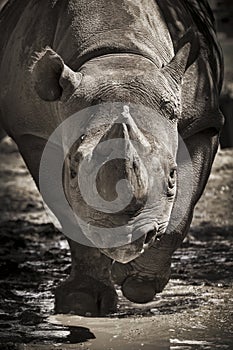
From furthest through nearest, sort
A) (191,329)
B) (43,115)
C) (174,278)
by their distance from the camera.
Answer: (174,278), (43,115), (191,329)

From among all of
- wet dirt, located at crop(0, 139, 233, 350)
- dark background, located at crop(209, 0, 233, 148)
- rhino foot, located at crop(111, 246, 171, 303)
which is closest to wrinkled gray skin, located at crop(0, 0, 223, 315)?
rhino foot, located at crop(111, 246, 171, 303)

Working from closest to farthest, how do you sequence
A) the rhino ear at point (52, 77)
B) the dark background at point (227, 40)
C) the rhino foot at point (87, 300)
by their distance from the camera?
1. the rhino ear at point (52, 77)
2. the rhino foot at point (87, 300)
3. the dark background at point (227, 40)

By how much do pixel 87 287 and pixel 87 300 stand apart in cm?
8

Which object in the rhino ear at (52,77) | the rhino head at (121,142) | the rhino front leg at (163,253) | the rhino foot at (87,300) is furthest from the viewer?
the rhino foot at (87,300)

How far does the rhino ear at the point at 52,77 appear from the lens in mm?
5359

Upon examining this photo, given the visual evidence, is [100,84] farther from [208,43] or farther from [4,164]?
[4,164]

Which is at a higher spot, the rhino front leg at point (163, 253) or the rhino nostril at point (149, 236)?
the rhino nostril at point (149, 236)

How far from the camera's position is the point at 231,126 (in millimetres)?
11023

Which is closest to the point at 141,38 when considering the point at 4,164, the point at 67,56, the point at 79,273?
the point at 67,56

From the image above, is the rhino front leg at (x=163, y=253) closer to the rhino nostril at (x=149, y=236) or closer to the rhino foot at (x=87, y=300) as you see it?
the rhino foot at (x=87, y=300)

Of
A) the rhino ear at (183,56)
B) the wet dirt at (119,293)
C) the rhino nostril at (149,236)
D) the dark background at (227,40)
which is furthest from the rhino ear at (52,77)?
the dark background at (227,40)

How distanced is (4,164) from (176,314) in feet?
15.4

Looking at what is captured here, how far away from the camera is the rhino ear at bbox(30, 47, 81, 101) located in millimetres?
5359

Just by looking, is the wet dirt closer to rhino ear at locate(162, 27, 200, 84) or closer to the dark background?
rhino ear at locate(162, 27, 200, 84)
